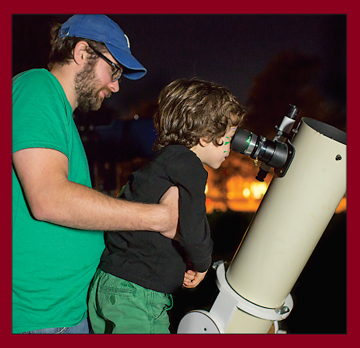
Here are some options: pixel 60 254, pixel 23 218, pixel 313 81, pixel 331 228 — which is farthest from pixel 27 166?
pixel 331 228

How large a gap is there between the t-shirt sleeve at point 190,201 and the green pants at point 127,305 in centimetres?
20

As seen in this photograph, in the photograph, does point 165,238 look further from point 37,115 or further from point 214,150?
point 37,115

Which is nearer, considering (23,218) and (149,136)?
(23,218)

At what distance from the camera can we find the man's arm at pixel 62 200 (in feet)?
2.30

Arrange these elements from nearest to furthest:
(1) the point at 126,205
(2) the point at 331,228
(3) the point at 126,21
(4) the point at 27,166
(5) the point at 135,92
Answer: (4) the point at 27,166 < (1) the point at 126,205 < (3) the point at 126,21 < (5) the point at 135,92 < (2) the point at 331,228

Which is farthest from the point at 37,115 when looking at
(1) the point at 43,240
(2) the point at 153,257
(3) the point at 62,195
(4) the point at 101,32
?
(2) the point at 153,257

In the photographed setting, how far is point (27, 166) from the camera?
702 millimetres

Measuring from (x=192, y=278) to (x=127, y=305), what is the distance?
9.7 inches

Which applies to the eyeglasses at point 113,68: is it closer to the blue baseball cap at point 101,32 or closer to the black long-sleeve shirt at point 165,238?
the blue baseball cap at point 101,32

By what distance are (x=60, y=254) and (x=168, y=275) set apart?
34cm

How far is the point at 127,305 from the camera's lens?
0.94 meters

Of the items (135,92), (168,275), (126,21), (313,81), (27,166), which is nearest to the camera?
(27,166)

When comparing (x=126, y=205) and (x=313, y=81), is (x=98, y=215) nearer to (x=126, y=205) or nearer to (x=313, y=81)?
(x=126, y=205)

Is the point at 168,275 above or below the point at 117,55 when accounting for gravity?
below
